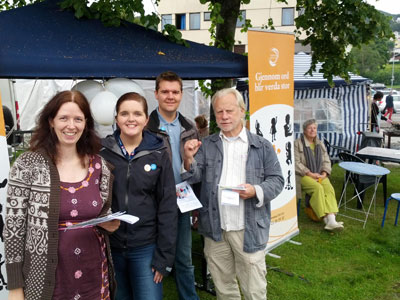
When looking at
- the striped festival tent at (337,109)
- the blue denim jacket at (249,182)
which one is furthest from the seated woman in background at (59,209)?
the striped festival tent at (337,109)

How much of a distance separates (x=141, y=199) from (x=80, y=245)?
1.37 ft

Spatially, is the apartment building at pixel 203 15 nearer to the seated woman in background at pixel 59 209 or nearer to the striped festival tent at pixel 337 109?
the striped festival tent at pixel 337 109

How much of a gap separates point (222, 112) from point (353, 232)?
354 cm

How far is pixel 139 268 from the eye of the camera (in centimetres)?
203

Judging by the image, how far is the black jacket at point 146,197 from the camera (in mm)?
1938

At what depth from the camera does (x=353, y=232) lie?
488cm

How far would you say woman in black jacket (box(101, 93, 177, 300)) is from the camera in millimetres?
1942

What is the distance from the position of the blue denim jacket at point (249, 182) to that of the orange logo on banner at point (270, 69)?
912 mm

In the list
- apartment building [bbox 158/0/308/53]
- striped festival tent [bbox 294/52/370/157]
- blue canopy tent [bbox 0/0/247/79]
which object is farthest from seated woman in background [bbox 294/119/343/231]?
apartment building [bbox 158/0/308/53]

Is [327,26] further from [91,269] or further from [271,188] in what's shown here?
[91,269]

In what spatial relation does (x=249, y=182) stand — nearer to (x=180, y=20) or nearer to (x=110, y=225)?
(x=110, y=225)

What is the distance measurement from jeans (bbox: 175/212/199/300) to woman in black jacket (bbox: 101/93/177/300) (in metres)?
0.66

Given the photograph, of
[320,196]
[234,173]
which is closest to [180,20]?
[320,196]

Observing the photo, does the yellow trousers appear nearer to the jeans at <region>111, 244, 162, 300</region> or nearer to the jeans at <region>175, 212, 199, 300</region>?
the jeans at <region>175, 212, 199, 300</region>
